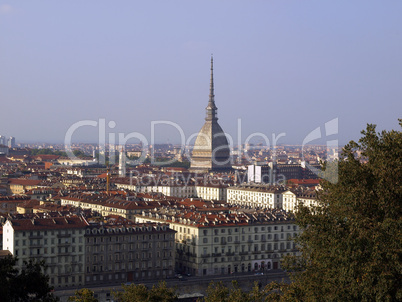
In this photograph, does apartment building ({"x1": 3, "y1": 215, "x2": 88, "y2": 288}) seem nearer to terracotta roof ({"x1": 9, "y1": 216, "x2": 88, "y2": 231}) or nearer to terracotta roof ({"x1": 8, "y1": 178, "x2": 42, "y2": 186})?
terracotta roof ({"x1": 9, "y1": 216, "x2": 88, "y2": 231})

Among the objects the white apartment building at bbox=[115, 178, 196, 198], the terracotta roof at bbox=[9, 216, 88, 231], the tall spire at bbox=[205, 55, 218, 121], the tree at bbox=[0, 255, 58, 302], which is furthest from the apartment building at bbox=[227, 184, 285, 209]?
the tree at bbox=[0, 255, 58, 302]

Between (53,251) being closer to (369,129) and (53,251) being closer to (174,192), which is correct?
(369,129)

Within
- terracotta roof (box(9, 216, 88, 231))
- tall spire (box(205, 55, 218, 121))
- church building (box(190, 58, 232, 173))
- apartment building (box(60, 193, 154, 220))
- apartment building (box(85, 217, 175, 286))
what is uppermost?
tall spire (box(205, 55, 218, 121))

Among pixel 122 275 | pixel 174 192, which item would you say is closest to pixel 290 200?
pixel 174 192

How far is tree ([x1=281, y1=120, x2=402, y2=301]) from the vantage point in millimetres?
19234

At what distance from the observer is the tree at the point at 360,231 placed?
1923cm

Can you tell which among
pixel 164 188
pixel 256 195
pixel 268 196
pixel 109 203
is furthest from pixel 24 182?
pixel 109 203

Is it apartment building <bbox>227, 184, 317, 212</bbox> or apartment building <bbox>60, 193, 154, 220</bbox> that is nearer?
apartment building <bbox>60, 193, 154, 220</bbox>

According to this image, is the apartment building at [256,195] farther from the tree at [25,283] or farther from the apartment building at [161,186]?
the tree at [25,283]

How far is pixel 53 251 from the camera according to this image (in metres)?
42.5

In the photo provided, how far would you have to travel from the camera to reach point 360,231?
19.6 meters

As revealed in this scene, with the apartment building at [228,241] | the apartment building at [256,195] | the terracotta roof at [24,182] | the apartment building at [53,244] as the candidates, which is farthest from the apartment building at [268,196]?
the apartment building at [53,244]

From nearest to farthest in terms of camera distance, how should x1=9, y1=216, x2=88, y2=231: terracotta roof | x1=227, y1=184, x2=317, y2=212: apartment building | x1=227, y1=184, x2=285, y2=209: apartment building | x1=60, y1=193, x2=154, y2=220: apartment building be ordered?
x1=9, y1=216, x2=88, y2=231: terracotta roof, x1=60, y1=193, x2=154, y2=220: apartment building, x1=227, y1=184, x2=317, y2=212: apartment building, x1=227, y1=184, x2=285, y2=209: apartment building

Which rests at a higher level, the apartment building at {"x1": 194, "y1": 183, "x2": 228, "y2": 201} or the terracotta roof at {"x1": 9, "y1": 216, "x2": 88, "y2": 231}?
the apartment building at {"x1": 194, "y1": 183, "x2": 228, "y2": 201}
